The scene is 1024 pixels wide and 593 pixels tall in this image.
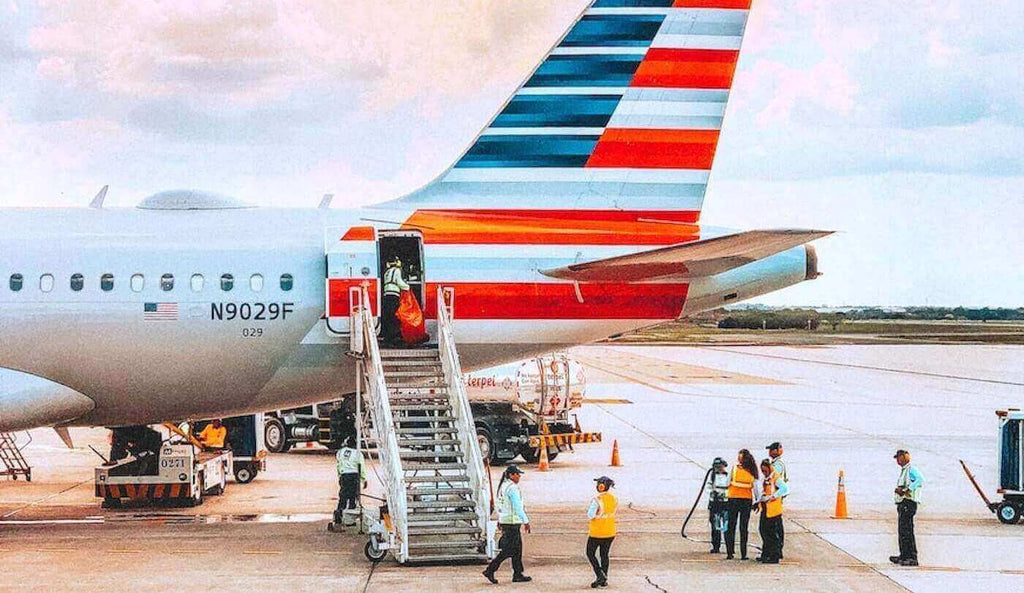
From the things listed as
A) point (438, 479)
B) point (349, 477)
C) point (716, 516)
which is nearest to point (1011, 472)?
point (716, 516)

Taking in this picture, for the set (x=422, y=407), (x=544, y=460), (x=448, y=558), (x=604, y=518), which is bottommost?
(x=544, y=460)

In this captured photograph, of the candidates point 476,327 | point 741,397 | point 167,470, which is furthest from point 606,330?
point 741,397

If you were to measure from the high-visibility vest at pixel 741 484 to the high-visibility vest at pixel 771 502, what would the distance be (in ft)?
1.40

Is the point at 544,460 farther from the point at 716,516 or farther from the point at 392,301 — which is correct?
the point at 716,516

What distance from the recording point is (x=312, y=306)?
21.2 metres

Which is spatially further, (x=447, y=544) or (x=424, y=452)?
(x=424, y=452)

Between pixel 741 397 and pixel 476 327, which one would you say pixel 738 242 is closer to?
pixel 476 327

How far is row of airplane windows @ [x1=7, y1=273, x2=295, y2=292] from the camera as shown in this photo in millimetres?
20828

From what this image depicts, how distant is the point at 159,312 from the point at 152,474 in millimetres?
5255

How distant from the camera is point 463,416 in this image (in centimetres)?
1950

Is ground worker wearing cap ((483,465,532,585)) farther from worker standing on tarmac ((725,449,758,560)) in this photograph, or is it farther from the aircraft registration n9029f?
the aircraft registration n9029f

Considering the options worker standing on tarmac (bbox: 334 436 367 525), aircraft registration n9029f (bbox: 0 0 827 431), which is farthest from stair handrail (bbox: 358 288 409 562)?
worker standing on tarmac (bbox: 334 436 367 525)

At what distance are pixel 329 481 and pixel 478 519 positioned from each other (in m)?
10.7

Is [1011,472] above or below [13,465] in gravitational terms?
above
